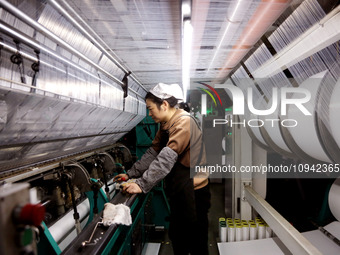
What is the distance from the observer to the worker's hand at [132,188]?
179 centimetres

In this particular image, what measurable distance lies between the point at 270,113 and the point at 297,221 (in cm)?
261

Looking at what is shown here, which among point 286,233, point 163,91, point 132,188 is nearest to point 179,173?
point 132,188

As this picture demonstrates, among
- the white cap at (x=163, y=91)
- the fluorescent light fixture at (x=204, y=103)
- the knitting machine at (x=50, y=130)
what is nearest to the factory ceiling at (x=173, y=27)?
the knitting machine at (x=50, y=130)

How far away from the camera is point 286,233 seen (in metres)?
1.76

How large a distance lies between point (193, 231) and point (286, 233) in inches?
29.6

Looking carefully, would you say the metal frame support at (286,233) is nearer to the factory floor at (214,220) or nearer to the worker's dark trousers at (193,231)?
the worker's dark trousers at (193,231)

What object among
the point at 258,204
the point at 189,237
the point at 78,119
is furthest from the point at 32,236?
the point at 258,204

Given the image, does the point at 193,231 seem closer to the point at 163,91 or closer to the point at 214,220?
the point at 163,91

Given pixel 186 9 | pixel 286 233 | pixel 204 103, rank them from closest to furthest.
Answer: pixel 186 9
pixel 286 233
pixel 204 103

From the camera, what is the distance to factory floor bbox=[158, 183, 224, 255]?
3.04 metres

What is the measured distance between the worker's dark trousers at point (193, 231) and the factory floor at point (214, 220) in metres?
0.93

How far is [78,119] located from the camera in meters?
1.82

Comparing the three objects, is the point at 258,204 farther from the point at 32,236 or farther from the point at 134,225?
the point at 32,236

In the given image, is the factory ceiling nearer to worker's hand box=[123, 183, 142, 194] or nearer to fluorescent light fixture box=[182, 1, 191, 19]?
fluorescent light fixture box=[182, 1, 191, 19]
